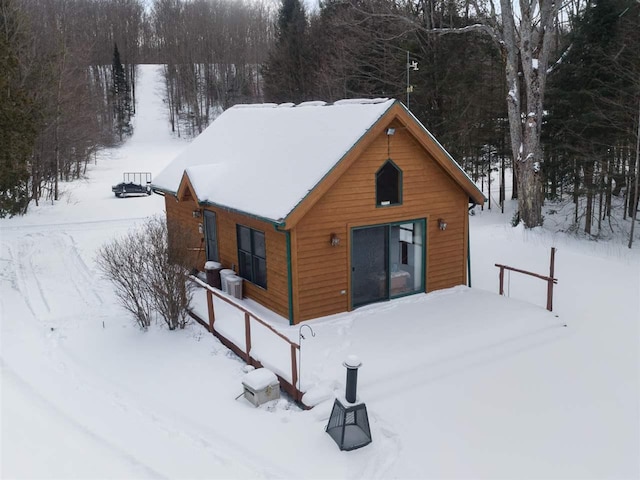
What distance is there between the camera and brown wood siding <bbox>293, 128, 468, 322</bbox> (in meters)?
10.6

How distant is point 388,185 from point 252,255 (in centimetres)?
321

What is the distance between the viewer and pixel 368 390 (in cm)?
823

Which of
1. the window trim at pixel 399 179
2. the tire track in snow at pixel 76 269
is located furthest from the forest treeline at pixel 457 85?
the window trim at pixel 399 179

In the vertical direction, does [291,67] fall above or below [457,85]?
above

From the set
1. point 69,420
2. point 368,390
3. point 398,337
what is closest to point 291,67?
point 398,337

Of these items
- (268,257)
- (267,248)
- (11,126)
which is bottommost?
(268,257)

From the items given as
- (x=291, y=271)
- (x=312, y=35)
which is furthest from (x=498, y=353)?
(x=312, y=35)

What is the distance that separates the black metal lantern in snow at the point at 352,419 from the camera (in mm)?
6855

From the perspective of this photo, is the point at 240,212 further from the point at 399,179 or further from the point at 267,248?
the point at 399,179

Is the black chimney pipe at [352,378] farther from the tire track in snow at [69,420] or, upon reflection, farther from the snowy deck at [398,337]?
the tire track in snow at [69,420]

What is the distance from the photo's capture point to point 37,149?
25.0 metres

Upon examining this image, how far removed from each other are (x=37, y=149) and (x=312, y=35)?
801 inches

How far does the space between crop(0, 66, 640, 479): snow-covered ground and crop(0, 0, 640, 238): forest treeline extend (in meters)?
6.47

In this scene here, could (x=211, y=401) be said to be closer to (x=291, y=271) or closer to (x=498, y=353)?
(x=291, y=271)
